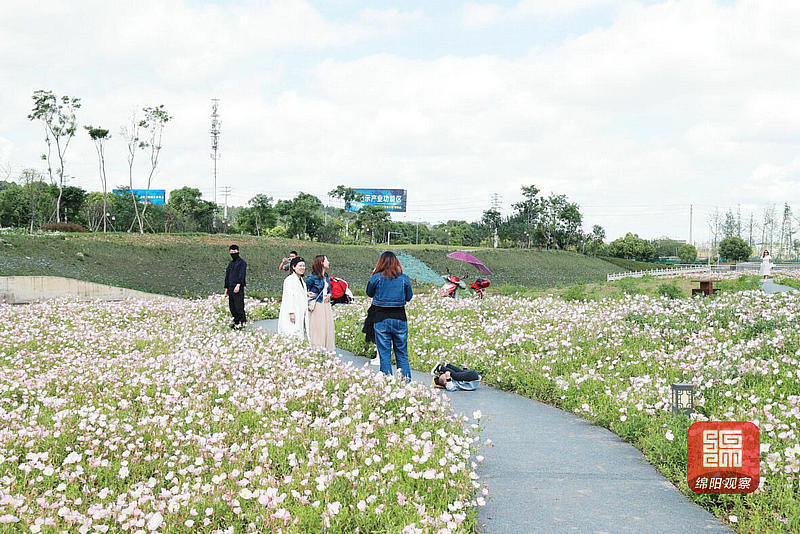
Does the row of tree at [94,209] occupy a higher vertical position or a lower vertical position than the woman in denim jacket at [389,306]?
higher

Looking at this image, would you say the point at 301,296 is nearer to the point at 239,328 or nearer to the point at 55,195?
the point at 239,328

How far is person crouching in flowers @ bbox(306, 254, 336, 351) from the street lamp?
6136mm

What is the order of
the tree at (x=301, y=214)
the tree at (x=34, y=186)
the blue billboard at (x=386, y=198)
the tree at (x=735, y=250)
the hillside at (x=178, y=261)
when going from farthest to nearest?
1. the blue billboard at (x=386, y=198)
2. the tree at (x=735, y=250)
3. the tree at (x=301, y=214)
4. the tree at (x=34, y=186)
5. the hillside at (x=178, y=261)

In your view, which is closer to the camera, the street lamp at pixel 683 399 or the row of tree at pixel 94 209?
the street lamp at pixel 683 399

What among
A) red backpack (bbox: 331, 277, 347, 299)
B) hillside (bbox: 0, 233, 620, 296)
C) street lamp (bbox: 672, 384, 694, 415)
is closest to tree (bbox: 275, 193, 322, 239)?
hillside (bbox: 0, 233, 620, 296)

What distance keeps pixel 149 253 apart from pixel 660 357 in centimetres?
3120

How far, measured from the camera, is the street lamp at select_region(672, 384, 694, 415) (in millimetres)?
6539

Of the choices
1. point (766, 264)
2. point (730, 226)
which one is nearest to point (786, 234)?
point (730, 226)

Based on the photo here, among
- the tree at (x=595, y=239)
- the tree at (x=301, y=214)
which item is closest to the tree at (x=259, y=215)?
the tree at (x=301, y=214)

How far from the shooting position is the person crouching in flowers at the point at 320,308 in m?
11.0

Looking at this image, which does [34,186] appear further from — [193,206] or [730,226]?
[730,226]

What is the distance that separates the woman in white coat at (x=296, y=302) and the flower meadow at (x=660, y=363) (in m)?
1.69

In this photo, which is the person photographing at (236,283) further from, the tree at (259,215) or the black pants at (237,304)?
the tree at (259,215)

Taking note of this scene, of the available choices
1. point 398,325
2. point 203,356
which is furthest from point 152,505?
point 203,356
